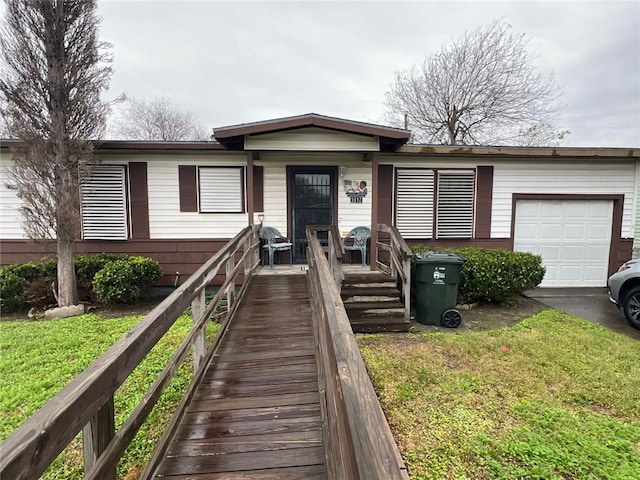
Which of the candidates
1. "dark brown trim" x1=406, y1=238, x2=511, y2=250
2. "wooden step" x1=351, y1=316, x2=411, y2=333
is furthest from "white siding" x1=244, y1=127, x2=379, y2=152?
"wooden step" x1=351, y1=316, x2=411, y2=333

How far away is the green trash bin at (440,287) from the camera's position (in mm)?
5441

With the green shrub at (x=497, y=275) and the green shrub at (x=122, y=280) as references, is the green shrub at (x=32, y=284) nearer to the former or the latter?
the green shrub at (x=122, y=280)

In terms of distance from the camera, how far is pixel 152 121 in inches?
913

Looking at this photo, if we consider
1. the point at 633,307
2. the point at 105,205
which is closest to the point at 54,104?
the point at 105,205

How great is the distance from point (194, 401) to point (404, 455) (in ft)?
5.28

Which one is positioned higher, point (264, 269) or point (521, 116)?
point (521, 116)

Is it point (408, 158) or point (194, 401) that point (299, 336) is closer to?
point (194, 401)

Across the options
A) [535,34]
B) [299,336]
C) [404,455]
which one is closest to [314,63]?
[535,34]

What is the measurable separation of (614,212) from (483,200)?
10.6 ft

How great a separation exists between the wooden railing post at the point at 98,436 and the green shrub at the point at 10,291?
264 inches

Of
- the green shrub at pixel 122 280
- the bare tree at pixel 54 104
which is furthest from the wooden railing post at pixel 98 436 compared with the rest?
the bare tree at pixel 54 104

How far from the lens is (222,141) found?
6203 millimetres

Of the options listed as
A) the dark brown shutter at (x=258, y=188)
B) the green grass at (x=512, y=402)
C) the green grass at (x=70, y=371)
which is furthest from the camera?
the dark brown shutter at (x=258, y=188)

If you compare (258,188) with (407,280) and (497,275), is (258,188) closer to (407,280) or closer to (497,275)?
(407,280)
